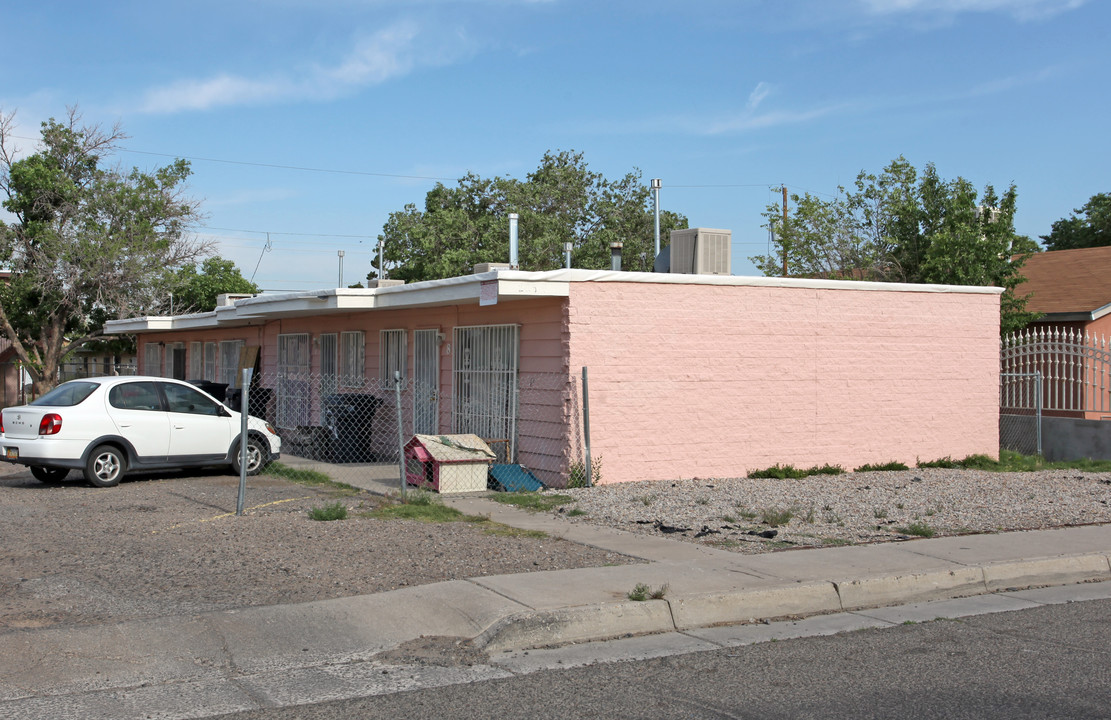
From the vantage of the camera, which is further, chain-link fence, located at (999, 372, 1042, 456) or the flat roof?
chain-link fence, located at (999, 372, 1042, 456)

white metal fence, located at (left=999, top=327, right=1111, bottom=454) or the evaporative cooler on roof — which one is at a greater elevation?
the evaporative cooler on roof

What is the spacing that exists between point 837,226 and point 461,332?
60.2 feet

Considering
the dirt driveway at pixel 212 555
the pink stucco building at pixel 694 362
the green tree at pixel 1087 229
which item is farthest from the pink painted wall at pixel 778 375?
the green tree at pixel 1087 229

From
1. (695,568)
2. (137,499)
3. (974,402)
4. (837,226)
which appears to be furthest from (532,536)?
(837,226)

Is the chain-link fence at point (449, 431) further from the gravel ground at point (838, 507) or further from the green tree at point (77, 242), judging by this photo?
the green tree at point (77, 242)

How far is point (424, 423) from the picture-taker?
54.0ft

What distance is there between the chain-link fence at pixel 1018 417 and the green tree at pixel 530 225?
20.9m

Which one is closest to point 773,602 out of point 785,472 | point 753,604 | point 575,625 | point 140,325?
point 753,604

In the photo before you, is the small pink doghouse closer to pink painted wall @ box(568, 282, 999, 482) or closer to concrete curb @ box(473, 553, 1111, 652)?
pink painted wall @ box(568, 282, 999, 482)

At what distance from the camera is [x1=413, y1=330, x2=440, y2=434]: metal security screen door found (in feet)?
52.8

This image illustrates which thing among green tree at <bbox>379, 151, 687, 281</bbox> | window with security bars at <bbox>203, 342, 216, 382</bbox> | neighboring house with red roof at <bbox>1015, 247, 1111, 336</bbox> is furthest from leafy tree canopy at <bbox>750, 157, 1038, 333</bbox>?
window with security bars at <bbox>203, 342, 216, 382</bbox>

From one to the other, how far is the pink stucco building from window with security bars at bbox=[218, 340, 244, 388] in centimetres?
632

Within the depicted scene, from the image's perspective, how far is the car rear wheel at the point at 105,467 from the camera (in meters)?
13.1

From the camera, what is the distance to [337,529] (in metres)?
10.0
